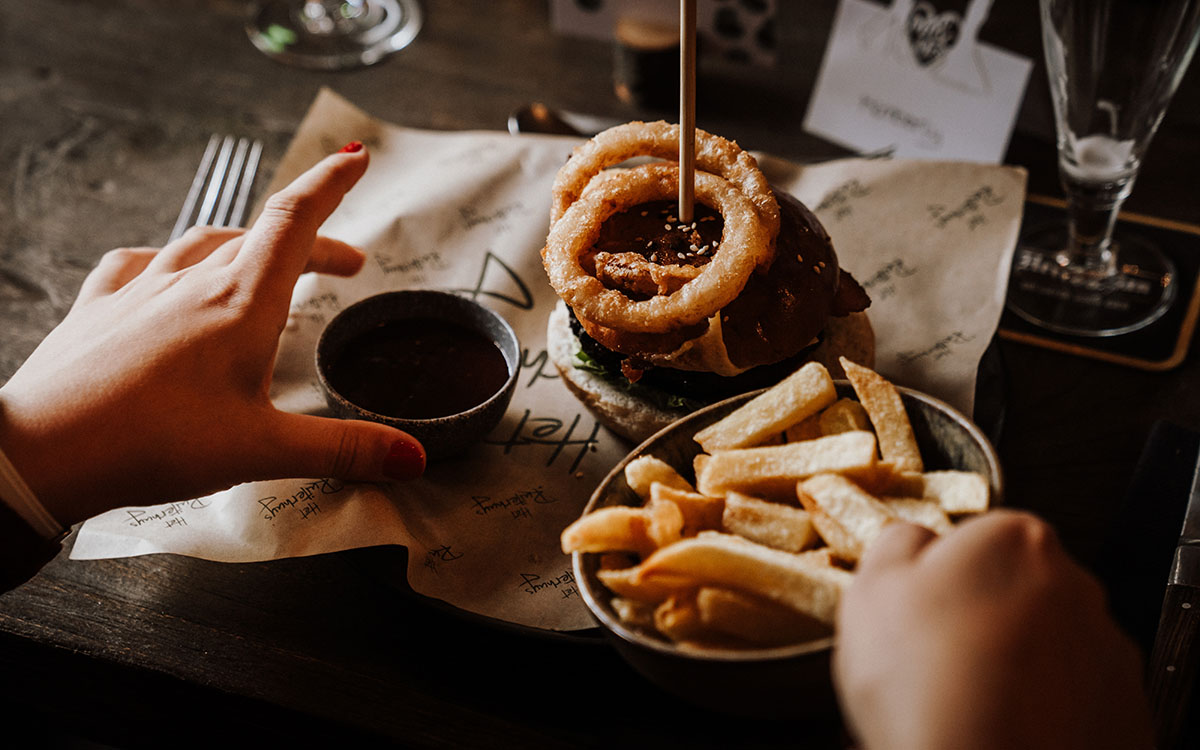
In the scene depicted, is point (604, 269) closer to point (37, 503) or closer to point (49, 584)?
point (37, 503)

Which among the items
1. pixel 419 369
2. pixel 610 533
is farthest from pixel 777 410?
pixel 419 369

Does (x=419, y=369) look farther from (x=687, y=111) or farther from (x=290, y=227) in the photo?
(x=687, y=111)

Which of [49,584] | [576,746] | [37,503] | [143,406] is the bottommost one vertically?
[49,584]

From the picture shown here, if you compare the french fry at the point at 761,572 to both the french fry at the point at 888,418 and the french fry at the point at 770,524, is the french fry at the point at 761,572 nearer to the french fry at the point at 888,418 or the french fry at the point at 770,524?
the french fry at the point at 770,524

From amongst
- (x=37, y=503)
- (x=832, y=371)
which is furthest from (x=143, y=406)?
(x=832, y=371)

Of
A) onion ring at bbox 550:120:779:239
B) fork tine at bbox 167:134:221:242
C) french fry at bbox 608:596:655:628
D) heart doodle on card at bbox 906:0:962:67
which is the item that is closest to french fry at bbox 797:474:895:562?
french fry at bbox 608:596:655:628

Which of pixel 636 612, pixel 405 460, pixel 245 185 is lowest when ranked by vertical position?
pixel 245 185
